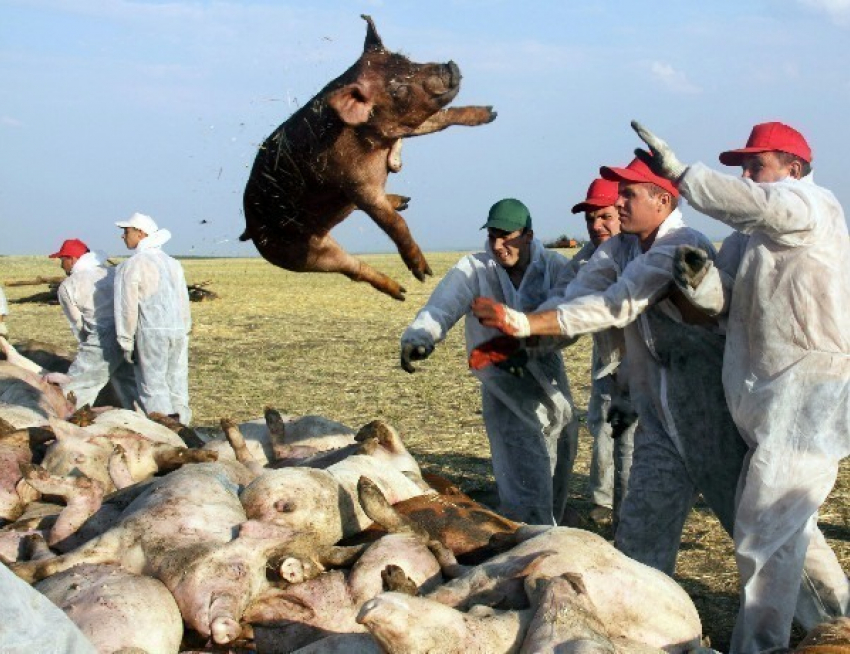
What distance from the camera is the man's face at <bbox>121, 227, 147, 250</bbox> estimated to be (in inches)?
424

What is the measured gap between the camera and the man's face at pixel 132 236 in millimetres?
10766

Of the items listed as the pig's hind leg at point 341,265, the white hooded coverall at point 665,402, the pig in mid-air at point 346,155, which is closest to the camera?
the pig in mid-air at point 346,155

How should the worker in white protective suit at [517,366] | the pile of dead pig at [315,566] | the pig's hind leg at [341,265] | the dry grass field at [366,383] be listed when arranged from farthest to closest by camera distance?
the dry grass field at [366,383] < the worker in white protective suit at [517,366] < the pig's hind leg at [341,265] < the pile of dead pig at [315,566]

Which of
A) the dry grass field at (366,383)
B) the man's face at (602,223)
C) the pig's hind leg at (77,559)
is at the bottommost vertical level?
the dry grass field at (366,383)

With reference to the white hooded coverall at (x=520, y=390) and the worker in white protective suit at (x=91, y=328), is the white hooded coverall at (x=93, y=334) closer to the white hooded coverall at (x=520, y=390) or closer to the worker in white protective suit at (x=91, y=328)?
the worker in white protective suit at (x=91, y=328)

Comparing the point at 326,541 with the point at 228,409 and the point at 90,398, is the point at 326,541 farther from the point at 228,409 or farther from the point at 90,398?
the point at 228,409

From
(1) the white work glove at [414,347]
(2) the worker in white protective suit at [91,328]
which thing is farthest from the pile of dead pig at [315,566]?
(2) the worker in white protective suit at [91,328]

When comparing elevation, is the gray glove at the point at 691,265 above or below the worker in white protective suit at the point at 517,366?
above

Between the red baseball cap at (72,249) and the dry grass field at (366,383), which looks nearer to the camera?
the dry grass field at (366,383)

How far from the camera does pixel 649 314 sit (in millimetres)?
6012

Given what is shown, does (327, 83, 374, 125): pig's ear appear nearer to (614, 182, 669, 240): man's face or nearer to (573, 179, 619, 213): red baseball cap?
(614, 182, 669, 240): man's face

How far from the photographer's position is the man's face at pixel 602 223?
24.9ft

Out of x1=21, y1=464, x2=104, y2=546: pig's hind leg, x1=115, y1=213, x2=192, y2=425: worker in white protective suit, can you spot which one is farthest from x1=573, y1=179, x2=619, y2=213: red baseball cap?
x1=115, y1=213, x2=192, y2=425: worker in white protective suit

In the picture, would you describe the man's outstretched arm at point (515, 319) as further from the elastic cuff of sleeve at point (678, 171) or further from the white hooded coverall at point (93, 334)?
the white hooded coverall at point (93, 334)
